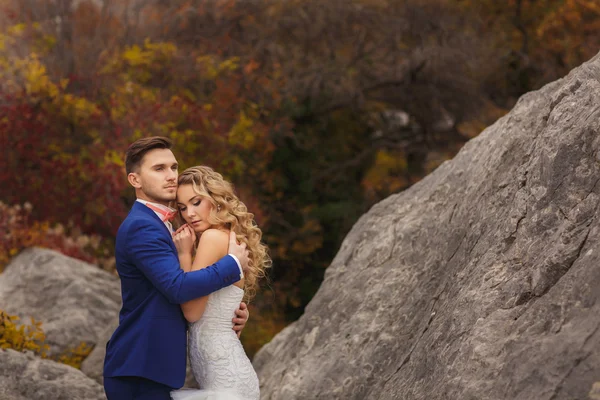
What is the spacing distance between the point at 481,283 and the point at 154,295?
2008mm

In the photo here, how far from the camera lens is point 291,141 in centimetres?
1838

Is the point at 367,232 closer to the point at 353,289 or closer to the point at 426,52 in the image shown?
the point at 353,289

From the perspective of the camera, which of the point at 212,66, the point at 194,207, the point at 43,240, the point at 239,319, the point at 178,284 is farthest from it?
the point at 212,66

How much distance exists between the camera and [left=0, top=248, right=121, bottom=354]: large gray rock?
9352mm

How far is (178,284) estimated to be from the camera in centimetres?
462

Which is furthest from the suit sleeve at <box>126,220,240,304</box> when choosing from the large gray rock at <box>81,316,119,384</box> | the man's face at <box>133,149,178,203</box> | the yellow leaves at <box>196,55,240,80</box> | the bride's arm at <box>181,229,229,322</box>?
the yellow leaves at <box>196,55,240,80</box>

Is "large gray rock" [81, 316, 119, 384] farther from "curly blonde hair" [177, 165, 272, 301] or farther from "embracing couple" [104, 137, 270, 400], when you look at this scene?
"curly blonde hair" [177, 165, 272, 301]

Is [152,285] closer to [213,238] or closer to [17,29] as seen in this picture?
[213,238]

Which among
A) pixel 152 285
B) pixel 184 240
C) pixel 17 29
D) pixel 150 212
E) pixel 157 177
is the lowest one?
pixel 152 285

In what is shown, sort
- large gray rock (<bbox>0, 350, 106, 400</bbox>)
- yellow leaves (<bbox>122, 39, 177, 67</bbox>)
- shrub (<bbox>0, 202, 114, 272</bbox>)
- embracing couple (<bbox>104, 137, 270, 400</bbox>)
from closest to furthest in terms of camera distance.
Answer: embracing couple (<bbox>104, 137, 270, 400</bbox>)
large gray rock (<bbox>0, 350, 106, 400</bbox>)
shrub (<bbox>0, 202, 114, 272</bbox>)
yellow leaves (<bbox>122, 39, 177, 67</bbox>)

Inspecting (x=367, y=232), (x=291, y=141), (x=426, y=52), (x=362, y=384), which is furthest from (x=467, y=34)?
(x=362, y=384)

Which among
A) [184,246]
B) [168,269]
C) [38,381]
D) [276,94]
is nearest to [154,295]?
[168,269]

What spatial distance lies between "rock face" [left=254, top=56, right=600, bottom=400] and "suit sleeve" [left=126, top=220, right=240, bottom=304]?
4.66ft

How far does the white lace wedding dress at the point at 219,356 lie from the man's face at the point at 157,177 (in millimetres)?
709
